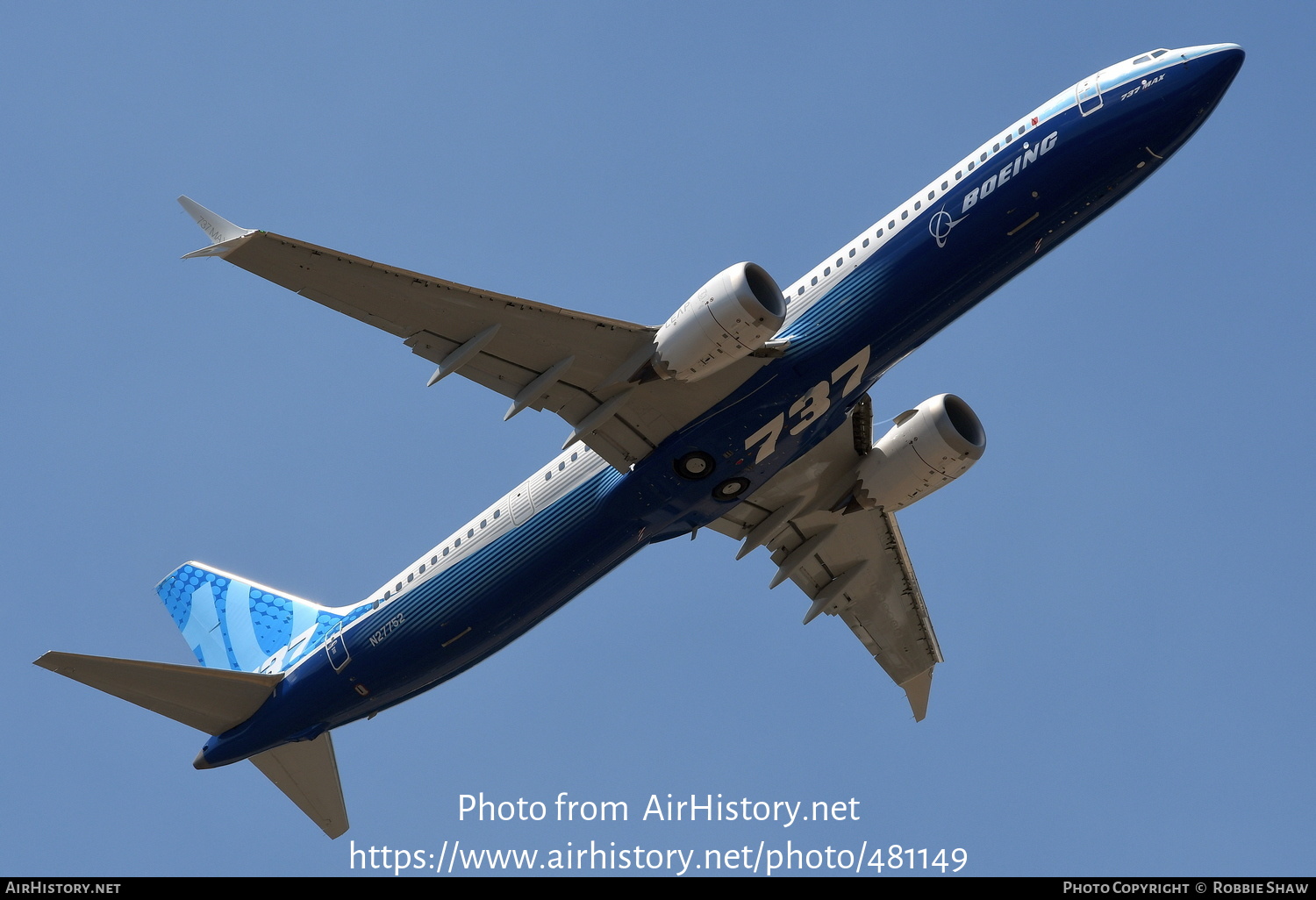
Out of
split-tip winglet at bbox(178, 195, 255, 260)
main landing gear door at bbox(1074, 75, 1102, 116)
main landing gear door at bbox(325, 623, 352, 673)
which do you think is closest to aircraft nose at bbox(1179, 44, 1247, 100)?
main landing gear door at bbox(1074, 75, 1102, 116)

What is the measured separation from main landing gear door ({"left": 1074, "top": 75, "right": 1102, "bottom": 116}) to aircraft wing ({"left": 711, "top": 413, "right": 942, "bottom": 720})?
938 centimetres

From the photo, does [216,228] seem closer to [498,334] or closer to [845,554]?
[498,334]

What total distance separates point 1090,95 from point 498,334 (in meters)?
13.0

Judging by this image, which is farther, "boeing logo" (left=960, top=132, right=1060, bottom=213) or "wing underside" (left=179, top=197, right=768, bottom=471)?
"boeing logo" (left=960, top=132, right=1060, bottom=213)

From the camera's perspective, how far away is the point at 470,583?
31531 millimetres

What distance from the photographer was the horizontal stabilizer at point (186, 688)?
104 feet

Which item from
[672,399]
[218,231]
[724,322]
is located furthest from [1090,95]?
[218,231]

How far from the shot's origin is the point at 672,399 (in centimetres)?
2931

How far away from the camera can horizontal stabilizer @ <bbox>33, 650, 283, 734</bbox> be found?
104 feet

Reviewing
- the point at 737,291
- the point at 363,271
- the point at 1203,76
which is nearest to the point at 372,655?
the point at 363,271

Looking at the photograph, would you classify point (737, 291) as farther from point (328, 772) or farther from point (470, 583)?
point (328, 772)

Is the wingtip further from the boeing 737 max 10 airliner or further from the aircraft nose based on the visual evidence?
the aircraft nose

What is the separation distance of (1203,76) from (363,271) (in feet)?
55.6

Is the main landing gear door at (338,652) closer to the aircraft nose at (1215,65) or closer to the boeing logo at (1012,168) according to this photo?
the boeing logo at (1012,168)
